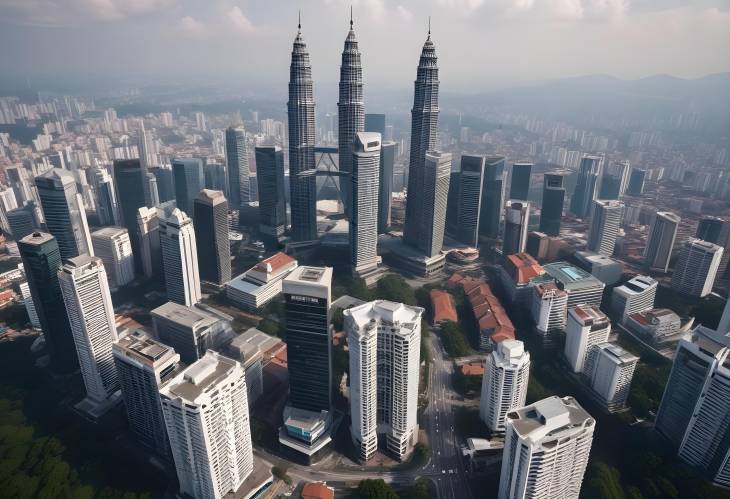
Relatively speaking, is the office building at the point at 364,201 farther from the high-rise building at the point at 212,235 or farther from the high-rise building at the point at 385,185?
the high-rise building at the point at 212,235

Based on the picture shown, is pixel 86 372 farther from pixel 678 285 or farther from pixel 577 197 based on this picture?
pixel 577 197

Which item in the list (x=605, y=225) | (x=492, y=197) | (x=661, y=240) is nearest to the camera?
(x=661, y=240)

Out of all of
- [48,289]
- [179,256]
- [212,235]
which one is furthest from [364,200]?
[48,289]

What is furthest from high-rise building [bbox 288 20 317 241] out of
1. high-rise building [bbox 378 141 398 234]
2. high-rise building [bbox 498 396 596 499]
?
high-rise building [bbox 498 396 596 499]

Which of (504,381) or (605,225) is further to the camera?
(605,225)

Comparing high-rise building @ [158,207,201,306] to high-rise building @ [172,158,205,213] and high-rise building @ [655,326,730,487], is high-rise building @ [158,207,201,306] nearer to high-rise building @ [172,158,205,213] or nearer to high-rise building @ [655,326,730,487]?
high-rise building @ [172,158,205,213]

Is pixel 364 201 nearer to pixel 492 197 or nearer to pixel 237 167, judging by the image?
pixel 492 197

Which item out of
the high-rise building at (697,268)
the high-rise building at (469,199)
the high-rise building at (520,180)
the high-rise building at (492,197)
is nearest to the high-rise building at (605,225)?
the high-rise building at (697,268)
